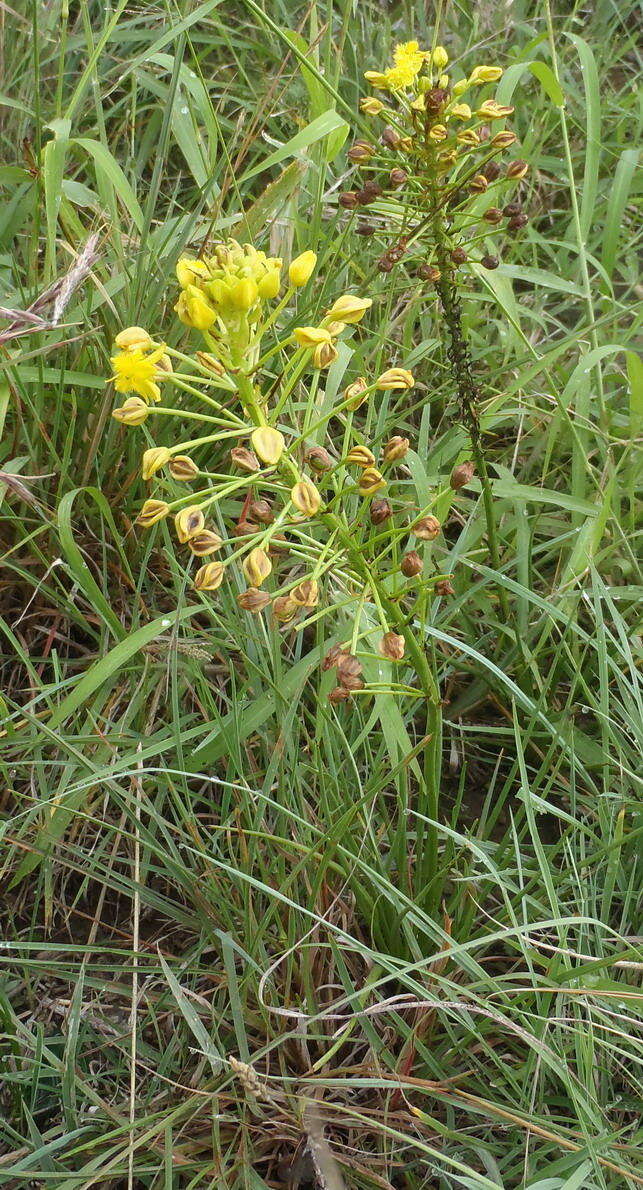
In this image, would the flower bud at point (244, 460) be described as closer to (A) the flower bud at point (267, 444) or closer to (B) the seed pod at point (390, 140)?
(A) the flower bud at point (267, 444)

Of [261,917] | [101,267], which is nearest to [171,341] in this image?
[101,267]

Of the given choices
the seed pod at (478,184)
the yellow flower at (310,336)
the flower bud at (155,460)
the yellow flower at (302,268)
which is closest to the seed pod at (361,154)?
the seed pod at (478,184)

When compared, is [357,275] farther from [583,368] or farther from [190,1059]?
[190,1059]

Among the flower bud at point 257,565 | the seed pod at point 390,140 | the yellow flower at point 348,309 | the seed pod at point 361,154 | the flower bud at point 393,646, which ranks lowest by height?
the flower bud at point 393,646

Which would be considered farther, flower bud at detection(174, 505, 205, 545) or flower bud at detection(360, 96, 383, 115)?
flower bud at detection(360, 96, 383, 115)

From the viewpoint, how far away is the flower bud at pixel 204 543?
45.4 inches

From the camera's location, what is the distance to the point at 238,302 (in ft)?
3.63

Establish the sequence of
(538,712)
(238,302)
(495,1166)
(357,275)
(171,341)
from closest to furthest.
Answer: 1. (238,302)
2. (495,1166)
3. (538,712)
4. (171,341)
5. (357,275)

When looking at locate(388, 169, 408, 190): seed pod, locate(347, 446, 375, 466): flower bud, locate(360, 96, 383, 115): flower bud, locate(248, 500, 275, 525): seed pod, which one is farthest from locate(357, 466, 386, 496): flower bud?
locate(360, 96, 383, 115): flower bud

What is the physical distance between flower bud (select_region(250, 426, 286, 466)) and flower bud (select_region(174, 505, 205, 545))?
0.31ft

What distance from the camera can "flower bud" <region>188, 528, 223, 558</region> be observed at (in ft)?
3.78

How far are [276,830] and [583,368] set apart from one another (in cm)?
102

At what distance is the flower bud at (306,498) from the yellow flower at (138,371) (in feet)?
0.63

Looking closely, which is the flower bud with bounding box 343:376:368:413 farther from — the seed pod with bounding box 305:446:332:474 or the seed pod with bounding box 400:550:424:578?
the seed pod with bounding box 400:550:424:578
